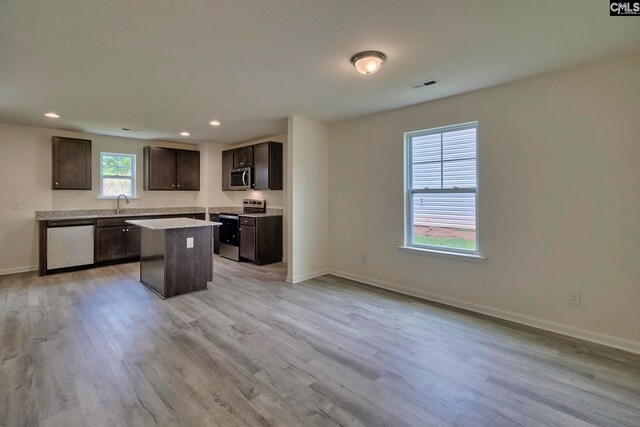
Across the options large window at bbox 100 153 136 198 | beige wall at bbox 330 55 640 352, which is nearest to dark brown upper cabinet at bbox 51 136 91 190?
large window at bbox 100 153 136 198

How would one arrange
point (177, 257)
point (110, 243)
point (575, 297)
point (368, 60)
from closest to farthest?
point (368, 60), point (575, 297), point (177, 257), point (110, 243)

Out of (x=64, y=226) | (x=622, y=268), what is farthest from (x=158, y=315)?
(x=622, y=268)

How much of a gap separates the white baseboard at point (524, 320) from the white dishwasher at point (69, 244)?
4.89 metres

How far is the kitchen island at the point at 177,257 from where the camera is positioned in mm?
3844

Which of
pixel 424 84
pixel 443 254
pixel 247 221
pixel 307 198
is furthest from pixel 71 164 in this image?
pixel 443 254

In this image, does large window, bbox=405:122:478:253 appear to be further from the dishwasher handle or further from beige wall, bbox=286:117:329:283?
the dishwasher handle

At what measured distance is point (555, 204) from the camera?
9.52ft

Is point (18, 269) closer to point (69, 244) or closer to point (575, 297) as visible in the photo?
point (69, 244)

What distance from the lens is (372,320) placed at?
10.4 feet

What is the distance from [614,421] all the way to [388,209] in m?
2.88

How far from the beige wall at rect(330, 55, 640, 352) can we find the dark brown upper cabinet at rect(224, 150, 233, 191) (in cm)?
411

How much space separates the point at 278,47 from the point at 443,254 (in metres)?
2.89

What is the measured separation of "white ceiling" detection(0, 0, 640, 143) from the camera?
194cm

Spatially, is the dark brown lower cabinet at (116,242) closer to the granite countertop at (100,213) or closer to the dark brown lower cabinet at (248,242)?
the granite countertop at (100,213)
